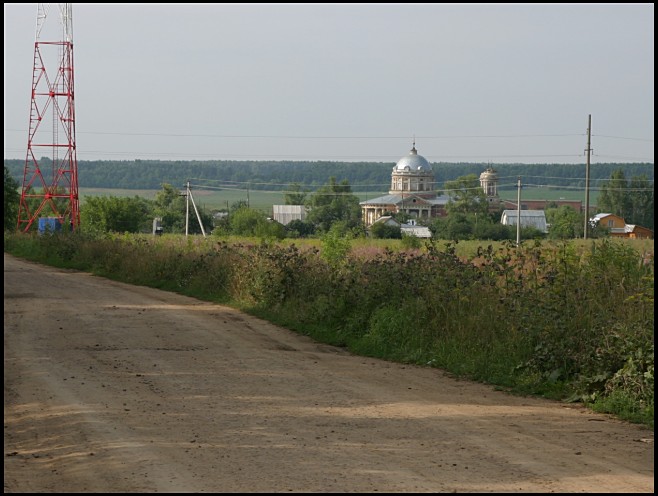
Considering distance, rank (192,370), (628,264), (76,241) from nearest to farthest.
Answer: (192,370) → (628,264) → (76,241)

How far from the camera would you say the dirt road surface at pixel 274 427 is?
778 cm

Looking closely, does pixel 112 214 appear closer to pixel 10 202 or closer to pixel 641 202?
pixel 10 202

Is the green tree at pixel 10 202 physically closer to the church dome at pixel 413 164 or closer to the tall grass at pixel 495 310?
the tall grass at pixel 495 310

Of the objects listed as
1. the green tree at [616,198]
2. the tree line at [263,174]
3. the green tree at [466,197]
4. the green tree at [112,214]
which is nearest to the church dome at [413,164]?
the tree line at [263,174]

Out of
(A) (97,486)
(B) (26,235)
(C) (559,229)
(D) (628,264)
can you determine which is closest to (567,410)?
(D) (628,264)

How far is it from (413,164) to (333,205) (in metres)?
53.5

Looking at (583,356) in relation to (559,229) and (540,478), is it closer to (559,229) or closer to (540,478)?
(540,478)

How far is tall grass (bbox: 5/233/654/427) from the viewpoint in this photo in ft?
39.2

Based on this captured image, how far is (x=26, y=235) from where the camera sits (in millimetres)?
52844

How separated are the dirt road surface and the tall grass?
0.54 metres

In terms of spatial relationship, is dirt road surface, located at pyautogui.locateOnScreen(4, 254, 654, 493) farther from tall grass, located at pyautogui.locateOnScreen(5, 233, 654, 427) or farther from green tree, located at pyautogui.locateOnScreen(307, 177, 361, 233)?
green tree, located at pyautogui.locateOnScreen(307, 177, 361, 233)

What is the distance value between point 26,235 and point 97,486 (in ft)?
157

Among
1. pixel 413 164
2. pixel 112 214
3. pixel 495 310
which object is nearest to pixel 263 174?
pixel 413 164

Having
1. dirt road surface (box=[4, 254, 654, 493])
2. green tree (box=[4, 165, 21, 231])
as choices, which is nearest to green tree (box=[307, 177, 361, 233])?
green tree (box=[4, 165, 21, 231])
